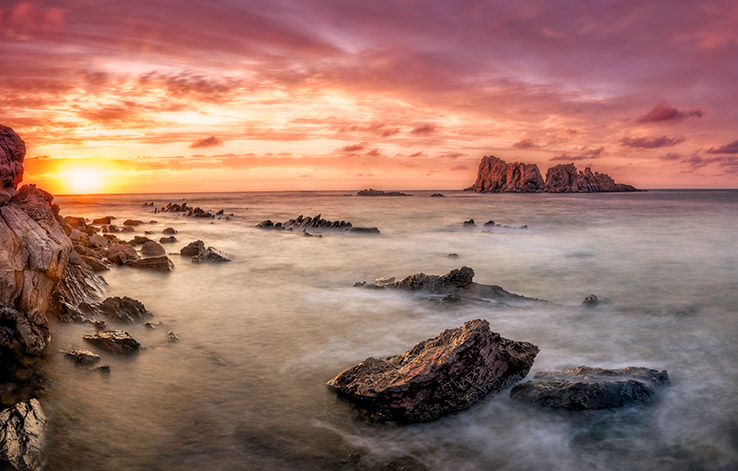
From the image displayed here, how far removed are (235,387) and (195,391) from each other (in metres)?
0.53

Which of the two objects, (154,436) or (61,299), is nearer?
(154,436)

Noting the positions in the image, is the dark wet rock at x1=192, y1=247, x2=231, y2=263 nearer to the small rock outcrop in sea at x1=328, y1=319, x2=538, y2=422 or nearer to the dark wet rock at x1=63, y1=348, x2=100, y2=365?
the dark wet rock at x1=63, y1=348, x2=100, y2=365

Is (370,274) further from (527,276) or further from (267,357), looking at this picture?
(267,357)

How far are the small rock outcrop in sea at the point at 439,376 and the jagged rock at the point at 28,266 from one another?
4383 millimetres

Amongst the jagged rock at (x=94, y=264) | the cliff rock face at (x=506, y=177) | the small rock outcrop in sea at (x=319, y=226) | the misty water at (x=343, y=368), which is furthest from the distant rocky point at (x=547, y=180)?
the jagged rock at (x=94, y=264)

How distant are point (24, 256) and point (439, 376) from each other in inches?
252

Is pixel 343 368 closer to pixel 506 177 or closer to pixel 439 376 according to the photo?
pixel 439 376

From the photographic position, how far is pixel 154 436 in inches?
202

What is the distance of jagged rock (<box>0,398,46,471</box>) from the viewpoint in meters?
4.22

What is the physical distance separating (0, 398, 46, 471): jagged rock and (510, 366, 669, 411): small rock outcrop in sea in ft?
17.7

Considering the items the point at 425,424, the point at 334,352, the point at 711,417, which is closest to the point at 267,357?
the point at 334,352

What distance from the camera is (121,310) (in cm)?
885

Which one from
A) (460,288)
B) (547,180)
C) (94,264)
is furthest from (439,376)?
(547,180)

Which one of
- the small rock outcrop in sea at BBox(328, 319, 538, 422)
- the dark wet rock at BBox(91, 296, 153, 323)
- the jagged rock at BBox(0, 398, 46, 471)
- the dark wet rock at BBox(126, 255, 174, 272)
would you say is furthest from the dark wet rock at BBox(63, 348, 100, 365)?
the dark wet rock at BBox(126, 255, 174, 272)
